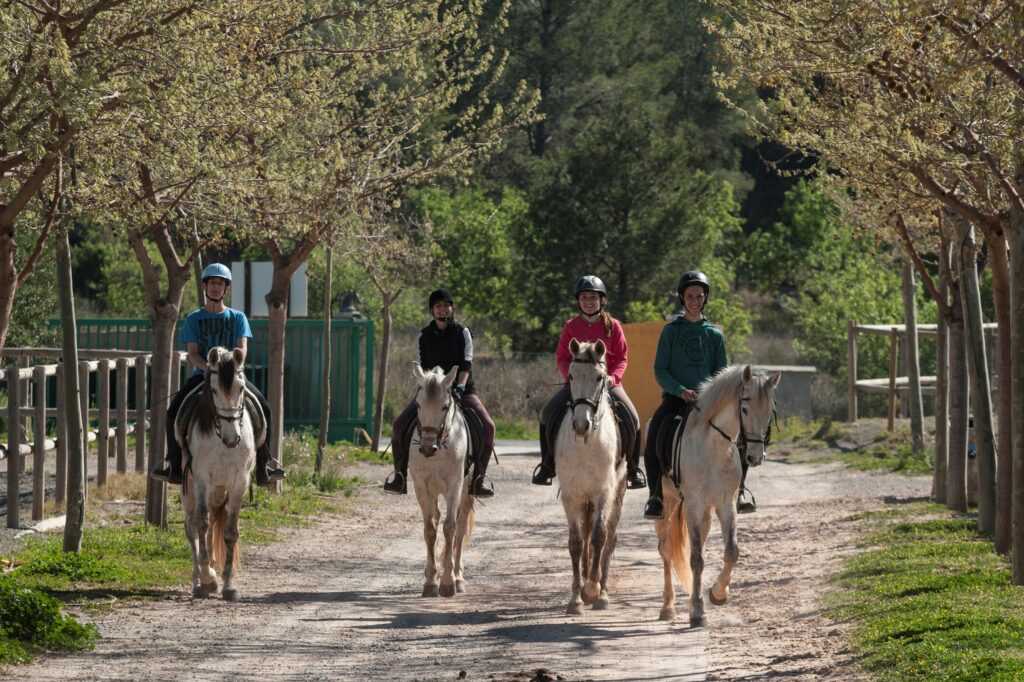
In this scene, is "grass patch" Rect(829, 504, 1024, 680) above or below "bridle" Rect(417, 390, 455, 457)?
below

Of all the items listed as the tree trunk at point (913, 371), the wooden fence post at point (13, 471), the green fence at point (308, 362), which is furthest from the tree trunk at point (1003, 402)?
the green fence at point (308, 362)

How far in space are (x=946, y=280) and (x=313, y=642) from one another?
33.4 ft

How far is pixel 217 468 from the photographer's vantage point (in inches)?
491

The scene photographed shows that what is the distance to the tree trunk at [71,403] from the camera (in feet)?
42.0

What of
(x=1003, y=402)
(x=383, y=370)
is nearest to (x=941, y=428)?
(x=1003, y=402)

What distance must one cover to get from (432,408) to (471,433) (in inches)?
42.7

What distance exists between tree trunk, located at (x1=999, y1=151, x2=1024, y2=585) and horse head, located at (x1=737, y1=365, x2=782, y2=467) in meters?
1.91

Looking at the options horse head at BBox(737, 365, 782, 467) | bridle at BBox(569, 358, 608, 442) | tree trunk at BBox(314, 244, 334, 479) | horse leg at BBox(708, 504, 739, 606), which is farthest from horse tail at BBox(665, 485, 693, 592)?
tree trunk at BBox(314, 244, 334, 479)

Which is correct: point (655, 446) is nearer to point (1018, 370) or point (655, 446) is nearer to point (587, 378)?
point (587, 378)

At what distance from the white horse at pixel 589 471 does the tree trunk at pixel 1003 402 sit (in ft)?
11.8

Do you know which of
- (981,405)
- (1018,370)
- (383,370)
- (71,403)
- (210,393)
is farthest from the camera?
(383,370)

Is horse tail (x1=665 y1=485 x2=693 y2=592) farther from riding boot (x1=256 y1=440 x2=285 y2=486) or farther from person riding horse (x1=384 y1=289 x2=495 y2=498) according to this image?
riding boot (x1=256 y1=440 x2=285 y2=486)

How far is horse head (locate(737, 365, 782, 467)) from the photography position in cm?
1108

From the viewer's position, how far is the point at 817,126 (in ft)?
46.6
